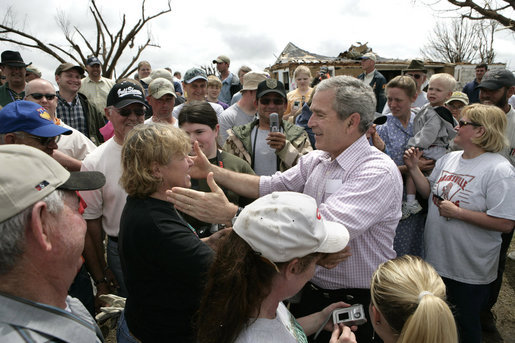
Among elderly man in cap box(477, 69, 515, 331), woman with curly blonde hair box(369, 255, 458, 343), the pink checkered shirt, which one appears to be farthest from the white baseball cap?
elderly man in cap box(477, 69, 515, 331)

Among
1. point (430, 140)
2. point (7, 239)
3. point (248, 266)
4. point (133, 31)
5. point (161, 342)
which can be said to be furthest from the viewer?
point (133, 31)

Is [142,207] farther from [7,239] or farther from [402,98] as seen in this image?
[402,98]

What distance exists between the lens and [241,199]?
295 centimetres

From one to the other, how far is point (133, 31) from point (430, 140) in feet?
52.1

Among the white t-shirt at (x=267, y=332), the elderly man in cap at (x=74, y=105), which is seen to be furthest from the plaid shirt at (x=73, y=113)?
the white t-shirt at (x=267, y=332)

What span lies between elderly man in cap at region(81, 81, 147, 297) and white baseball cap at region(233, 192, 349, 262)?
5.77 feet

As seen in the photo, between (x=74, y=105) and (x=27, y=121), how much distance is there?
2397mm

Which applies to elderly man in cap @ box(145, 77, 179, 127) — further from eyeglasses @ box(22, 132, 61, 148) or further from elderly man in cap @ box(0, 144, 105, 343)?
elderly man in cap @ box(0, 144, 105, 343)

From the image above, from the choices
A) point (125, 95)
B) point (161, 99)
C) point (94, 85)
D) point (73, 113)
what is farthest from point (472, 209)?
point (94, 85)

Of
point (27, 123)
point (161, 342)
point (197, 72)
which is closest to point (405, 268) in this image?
point (161, 342)

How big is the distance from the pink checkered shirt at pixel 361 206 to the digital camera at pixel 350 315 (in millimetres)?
308

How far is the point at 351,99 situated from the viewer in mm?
1987

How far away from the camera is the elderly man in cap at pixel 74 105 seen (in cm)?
456

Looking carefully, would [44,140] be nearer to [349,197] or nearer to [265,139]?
[265,139]
